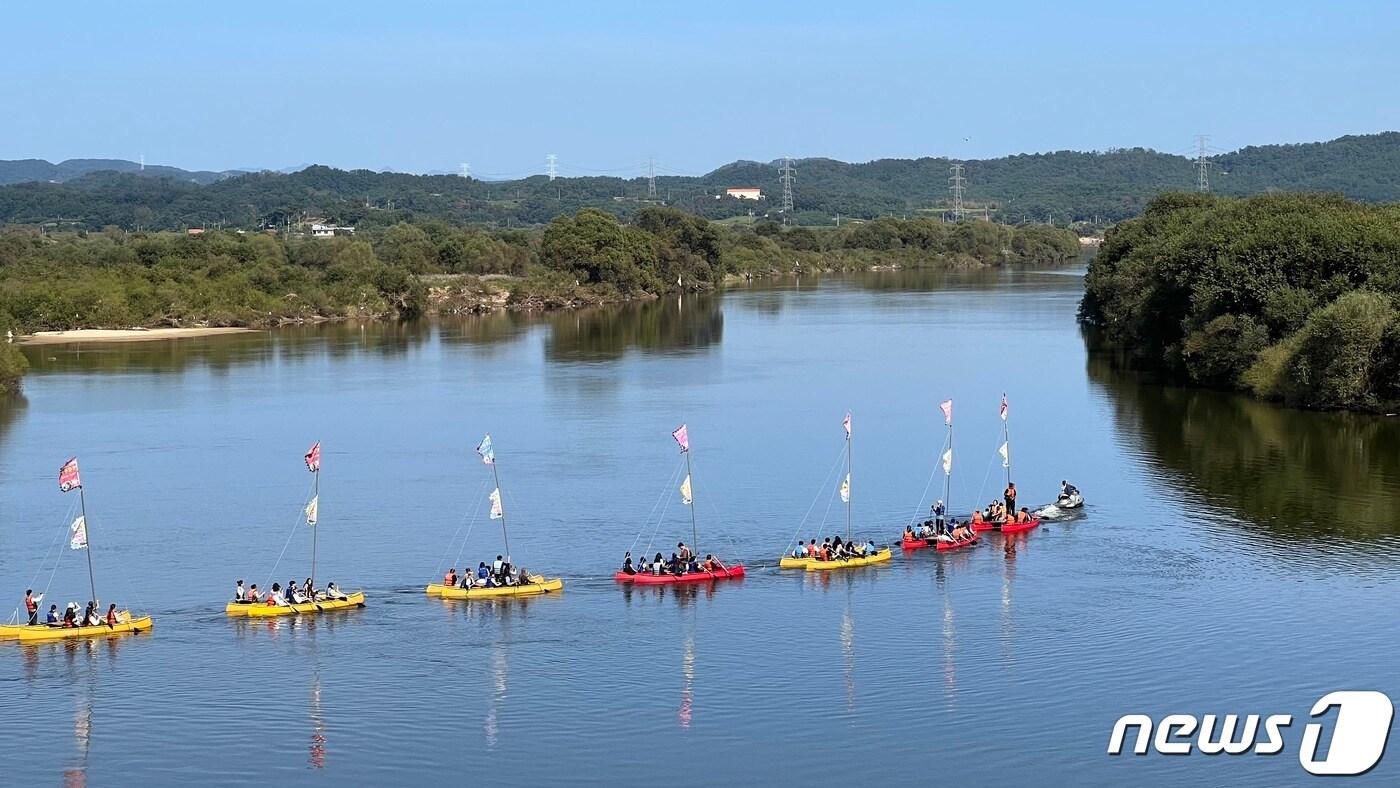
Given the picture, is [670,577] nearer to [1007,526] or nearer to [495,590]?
[495,590]

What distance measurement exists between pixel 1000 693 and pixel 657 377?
57600 millimetres

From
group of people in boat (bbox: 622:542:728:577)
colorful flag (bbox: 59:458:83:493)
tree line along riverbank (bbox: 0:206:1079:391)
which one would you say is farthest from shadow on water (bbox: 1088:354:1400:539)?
tree line along riverbank (bbox: 0:206:1079:391)

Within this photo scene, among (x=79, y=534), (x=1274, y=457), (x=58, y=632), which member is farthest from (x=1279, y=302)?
(x=58, y=632)

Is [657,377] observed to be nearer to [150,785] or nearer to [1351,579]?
[1351,579]

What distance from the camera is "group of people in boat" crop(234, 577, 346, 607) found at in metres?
43.8

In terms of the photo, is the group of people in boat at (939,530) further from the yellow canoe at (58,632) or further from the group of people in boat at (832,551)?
the yellow canoe at (58,632)

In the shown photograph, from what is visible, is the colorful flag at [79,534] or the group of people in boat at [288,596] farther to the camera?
the group of people in boat at [288,596]

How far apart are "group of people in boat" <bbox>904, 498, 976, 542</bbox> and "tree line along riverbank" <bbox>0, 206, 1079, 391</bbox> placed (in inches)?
2978

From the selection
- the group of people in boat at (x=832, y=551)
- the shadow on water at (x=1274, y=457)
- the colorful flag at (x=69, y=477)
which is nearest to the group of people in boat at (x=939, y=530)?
the group of people in boat at (x=832, y=551)

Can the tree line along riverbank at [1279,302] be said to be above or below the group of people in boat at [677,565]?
above

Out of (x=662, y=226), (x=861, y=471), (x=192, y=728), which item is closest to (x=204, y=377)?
(x=861, y=471)

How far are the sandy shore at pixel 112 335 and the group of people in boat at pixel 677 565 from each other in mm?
79634

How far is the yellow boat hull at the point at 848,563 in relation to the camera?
159ft

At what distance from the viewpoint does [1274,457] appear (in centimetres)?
6550
